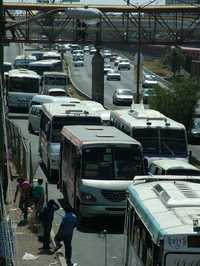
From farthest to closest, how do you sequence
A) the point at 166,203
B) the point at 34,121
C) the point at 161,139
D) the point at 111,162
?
the point at 34,121
the point at 161,139
the point at 111,162
the point at 166,203

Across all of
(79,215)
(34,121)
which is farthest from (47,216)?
(34,121)

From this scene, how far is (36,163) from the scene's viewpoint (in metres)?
34.6

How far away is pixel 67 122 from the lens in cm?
3000

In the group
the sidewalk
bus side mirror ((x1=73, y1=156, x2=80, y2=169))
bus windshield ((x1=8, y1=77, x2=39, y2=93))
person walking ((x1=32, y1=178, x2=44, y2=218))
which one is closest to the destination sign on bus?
the sidewalk

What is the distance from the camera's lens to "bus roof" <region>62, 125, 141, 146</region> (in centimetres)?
2230

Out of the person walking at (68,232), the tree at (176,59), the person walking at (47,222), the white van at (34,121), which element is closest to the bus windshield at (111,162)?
the person walking at (47,222)

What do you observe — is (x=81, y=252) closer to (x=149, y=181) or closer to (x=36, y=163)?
(x=149, y=181)

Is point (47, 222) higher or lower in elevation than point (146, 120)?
higher

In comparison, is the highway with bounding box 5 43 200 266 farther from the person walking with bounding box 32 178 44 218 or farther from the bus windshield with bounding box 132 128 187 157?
the bus windshield with bounding box 132 128 187 157

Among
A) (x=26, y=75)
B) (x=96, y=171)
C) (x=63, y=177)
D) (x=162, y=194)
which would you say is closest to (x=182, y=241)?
(x=162, y=194)

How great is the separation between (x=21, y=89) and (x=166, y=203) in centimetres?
5077

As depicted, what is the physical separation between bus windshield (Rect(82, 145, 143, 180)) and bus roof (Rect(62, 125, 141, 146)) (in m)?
0.32

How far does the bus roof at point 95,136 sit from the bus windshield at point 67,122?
3.50 metres

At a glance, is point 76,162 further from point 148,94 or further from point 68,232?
point 148,94
